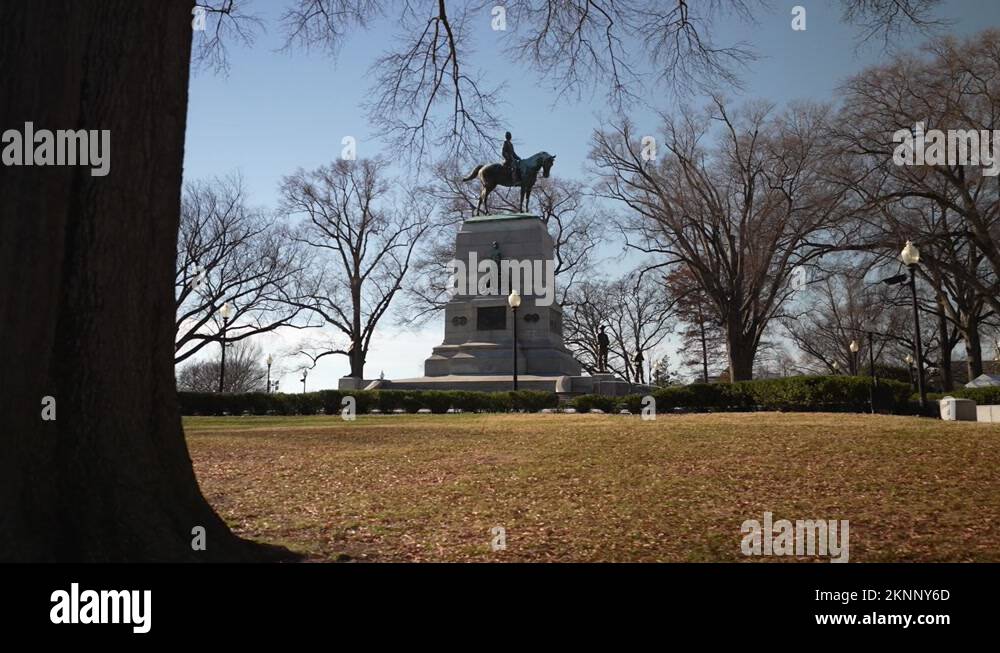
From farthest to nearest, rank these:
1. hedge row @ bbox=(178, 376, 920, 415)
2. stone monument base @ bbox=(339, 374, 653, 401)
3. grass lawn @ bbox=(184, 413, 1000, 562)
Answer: stone monument base @ bbox=(339, 374, 653, 401), hedge row @ bbox=(178, 376, 920, 415), grass lawn @ bbox=(184, 413, 1000, 562)

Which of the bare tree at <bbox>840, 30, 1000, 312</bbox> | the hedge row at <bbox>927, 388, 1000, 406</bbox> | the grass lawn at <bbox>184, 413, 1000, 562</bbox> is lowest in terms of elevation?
the grass lawn at <bbox>184, 413, 1000, 562</bbox>

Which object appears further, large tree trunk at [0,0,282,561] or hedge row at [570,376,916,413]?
hedge row at [570,376,916,413]

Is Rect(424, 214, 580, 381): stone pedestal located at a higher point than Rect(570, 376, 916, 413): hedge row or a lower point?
higher

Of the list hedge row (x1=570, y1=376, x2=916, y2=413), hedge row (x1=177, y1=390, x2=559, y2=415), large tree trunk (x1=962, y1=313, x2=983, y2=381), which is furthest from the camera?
large tree trunk (x1=962, y1=313, x2=983, y2=381)

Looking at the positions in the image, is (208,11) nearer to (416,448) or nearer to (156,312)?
(156,312)

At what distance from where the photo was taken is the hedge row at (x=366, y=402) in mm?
20953

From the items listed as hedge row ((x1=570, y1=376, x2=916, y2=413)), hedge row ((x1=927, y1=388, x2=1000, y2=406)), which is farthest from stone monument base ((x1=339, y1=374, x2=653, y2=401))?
hedge row ((x1=927, y1=388, x2=1000, y2=406))

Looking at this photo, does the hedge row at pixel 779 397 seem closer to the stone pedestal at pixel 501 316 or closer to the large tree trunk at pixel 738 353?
the stone pedestal at pixel 501 316

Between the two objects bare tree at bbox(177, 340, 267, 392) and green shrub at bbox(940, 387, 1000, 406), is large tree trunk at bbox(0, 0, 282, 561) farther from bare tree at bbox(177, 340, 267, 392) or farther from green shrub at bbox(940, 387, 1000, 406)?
bare tree at bbox(177, 340, 267, 392)

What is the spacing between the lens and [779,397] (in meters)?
19.0

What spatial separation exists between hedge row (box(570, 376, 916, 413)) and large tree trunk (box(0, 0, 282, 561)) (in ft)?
55.5

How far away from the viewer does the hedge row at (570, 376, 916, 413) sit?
59.6 ft

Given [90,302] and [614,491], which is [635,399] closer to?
[614,491]
